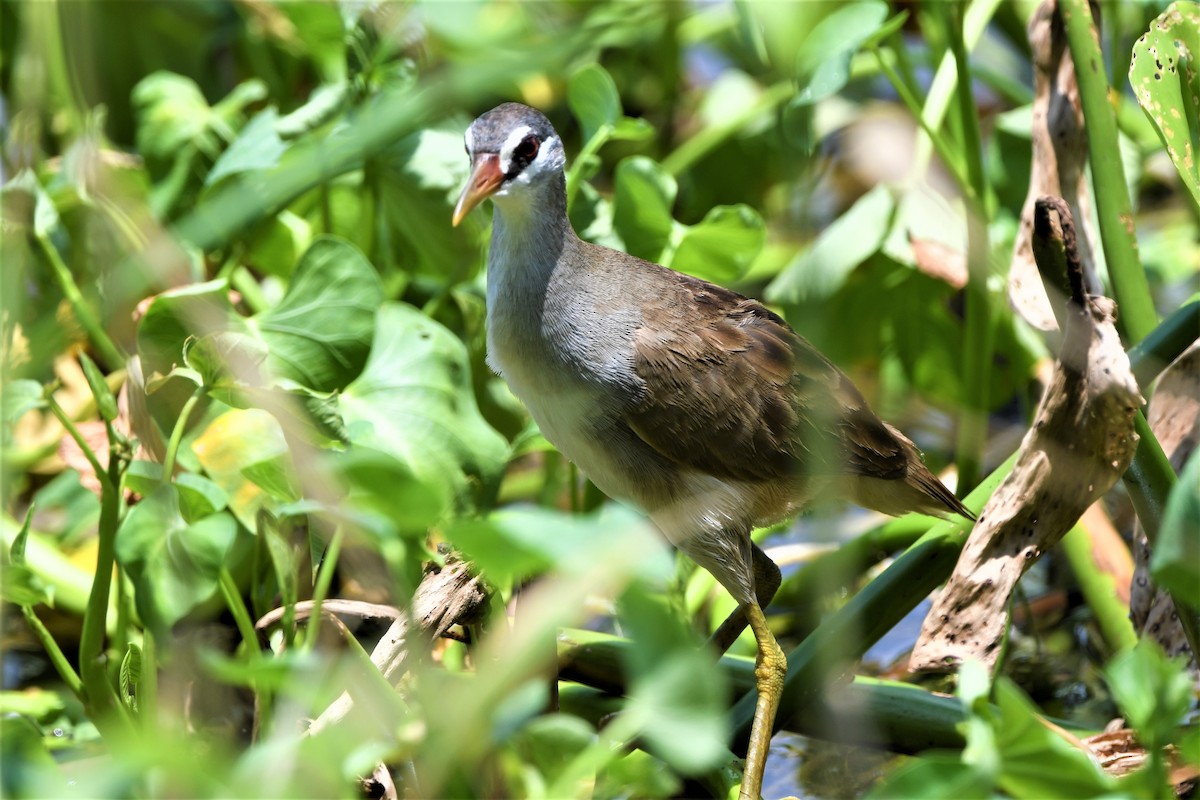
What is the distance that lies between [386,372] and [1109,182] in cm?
118

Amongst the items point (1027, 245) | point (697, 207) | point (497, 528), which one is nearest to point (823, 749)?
point (1027, 245)

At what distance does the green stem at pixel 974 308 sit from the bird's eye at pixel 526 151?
85 cm

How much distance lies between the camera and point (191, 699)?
2.05m

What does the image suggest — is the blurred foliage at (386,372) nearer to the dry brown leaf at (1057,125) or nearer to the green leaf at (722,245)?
the green leaf at (722,245)

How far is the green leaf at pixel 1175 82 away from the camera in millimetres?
1727

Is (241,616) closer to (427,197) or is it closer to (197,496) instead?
(197,496)

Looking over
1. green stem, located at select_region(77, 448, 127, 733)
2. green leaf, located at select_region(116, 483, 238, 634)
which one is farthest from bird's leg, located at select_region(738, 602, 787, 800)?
green stem, located at select_region(77, 448, 127, 733)

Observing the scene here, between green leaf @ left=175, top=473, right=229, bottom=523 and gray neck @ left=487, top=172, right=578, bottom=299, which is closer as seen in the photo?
green leaf @ left=175, top=473, right=229, bottom=523

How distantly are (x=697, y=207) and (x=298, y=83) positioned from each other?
125 cm

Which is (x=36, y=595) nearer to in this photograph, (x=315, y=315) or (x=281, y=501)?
(x=281, y=501)

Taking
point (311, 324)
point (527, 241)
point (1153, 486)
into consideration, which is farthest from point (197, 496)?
point (1153, 486)

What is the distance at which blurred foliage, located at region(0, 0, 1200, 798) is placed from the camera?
3.57 ft

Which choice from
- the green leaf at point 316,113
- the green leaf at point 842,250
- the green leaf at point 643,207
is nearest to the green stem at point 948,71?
the green leaf at point 842,250

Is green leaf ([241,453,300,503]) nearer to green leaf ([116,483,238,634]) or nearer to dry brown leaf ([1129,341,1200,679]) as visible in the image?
green leaf ([116,483,238,634])
